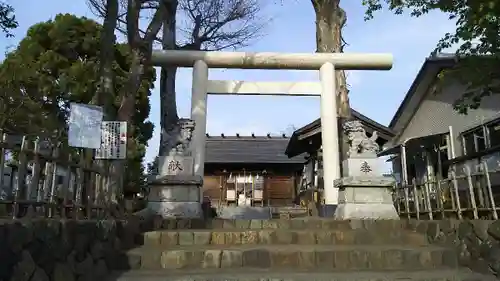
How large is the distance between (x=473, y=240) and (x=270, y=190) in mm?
18611

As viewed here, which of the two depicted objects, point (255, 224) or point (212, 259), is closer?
point (212, 259)

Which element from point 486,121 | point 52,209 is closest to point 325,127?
point 486,121

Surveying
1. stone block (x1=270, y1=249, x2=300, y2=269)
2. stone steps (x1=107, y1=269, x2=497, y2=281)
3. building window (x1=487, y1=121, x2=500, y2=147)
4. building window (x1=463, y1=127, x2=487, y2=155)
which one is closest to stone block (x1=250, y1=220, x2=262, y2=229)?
stone block (x1=270, y1=249, x2=300, y2=269)

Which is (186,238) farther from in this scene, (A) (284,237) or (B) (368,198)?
(B) (368,198)

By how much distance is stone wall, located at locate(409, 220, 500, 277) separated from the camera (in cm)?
499

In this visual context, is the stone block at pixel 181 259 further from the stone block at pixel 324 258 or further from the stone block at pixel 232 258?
the stone block at pixel 324 258

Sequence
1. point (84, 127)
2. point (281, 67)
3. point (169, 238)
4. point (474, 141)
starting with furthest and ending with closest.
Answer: point (474, 141) < point (281, 67) < point (169, 238) < point (84, 127)

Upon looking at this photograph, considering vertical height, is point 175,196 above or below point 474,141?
below

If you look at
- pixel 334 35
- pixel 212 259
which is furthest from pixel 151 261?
pixel 334 35

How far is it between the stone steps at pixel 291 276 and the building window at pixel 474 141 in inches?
347

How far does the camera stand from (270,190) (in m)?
23.8

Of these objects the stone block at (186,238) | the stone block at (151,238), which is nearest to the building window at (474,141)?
the stone block at (186,238)

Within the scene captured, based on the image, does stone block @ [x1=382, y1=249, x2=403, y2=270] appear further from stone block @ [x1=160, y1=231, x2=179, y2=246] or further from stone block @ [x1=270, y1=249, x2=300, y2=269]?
stone block @ [x1=160, y1=231, x2=179, y2=246]

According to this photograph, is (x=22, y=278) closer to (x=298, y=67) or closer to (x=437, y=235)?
(x=437, y=235)
